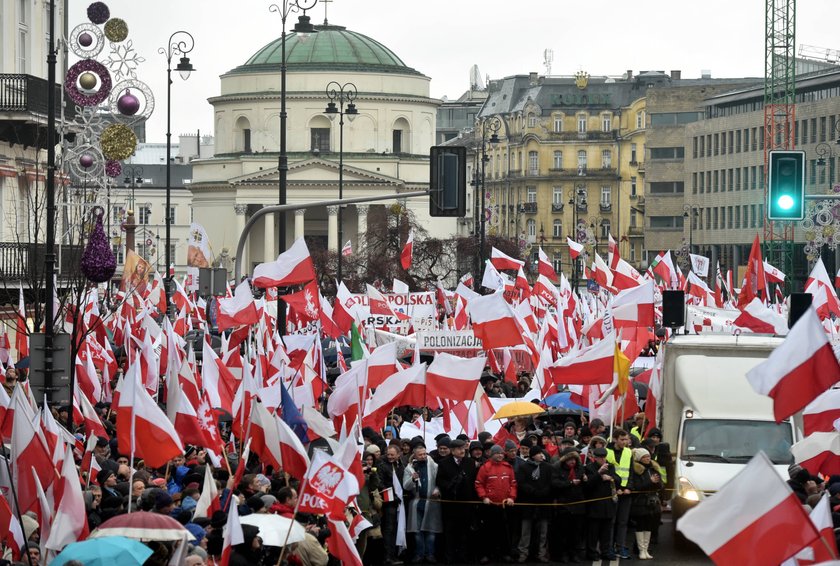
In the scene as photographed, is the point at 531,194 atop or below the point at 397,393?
atop

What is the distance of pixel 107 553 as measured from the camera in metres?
11.2

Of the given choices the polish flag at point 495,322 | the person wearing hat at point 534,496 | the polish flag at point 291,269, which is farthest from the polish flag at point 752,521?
the polish flag at point 291,269

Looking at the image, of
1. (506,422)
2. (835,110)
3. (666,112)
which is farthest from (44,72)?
(666,112)

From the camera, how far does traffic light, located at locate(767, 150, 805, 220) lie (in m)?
21.0

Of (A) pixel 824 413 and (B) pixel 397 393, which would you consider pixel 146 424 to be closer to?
(B) pixel 397 393

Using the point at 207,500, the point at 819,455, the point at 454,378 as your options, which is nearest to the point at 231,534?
the point at 207,500

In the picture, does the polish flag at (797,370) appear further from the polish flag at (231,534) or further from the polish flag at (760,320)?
the polish flag at (760,320)

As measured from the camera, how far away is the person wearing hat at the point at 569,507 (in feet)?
62.6

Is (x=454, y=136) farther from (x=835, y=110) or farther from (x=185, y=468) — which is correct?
(x=185, y=468)

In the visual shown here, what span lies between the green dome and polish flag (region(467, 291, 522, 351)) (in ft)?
336

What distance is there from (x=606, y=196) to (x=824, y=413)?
12156cm

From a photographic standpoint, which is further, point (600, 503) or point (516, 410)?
point (516, 410)

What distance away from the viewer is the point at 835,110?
9038 cm

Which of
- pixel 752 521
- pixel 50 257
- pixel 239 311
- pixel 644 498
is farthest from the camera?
pixel 239 311
